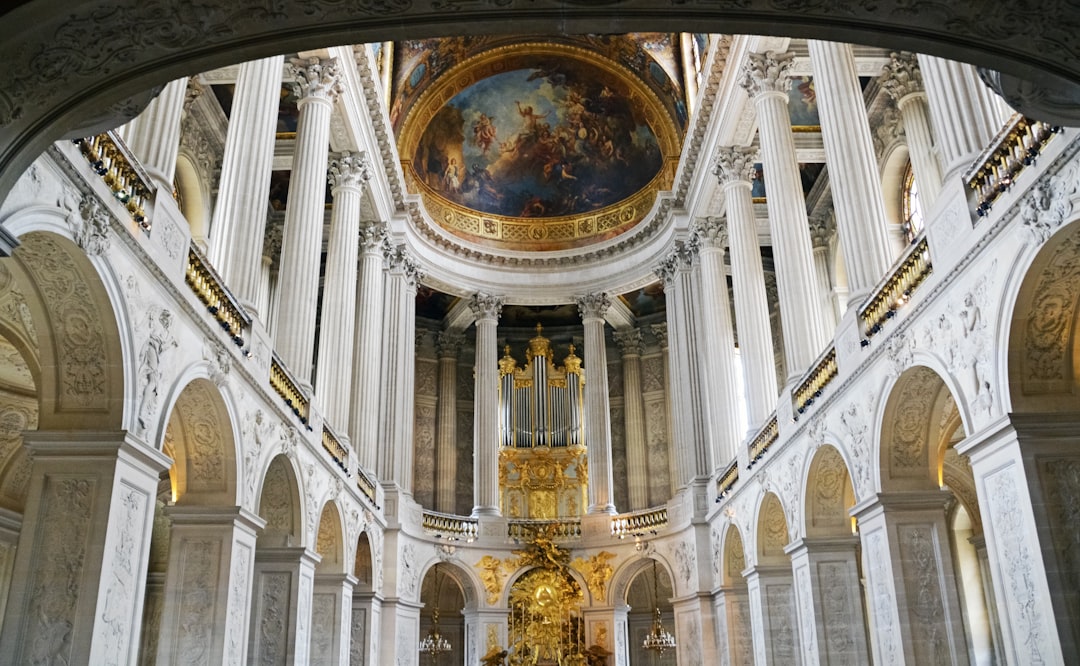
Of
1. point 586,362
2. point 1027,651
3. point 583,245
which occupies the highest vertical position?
point 583,245

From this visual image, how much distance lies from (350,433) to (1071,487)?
16.6 meters

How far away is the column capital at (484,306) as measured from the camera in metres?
29.9

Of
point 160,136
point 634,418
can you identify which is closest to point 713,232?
point 634,418

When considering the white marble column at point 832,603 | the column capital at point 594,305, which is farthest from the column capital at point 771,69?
the column capital at point 594,305

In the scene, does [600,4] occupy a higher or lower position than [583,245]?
lower

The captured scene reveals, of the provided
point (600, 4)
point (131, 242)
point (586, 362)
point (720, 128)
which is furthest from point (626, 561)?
point (600, 4)

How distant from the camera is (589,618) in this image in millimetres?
26625

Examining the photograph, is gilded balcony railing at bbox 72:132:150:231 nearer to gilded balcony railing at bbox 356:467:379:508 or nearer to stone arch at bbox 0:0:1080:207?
stone arch at bbox 0:0:1080:207

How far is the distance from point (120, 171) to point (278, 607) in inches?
331

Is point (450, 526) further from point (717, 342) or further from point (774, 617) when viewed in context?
point (774, 617)

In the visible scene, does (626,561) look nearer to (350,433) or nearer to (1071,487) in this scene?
(350,433)

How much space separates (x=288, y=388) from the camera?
51.4 feet

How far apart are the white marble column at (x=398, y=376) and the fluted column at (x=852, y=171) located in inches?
538

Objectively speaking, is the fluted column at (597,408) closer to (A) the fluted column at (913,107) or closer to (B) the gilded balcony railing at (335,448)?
(B) the gilded balcony railing at (335,448)
